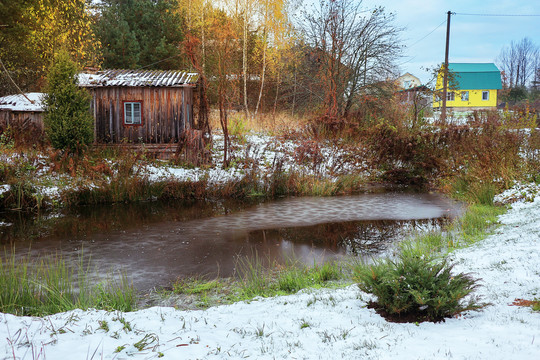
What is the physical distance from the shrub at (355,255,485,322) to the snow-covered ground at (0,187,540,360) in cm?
12

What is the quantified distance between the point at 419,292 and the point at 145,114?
15.8 metres

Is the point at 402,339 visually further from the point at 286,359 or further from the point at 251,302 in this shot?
the point at 251,302

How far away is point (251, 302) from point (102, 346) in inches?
71.7

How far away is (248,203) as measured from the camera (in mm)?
12820

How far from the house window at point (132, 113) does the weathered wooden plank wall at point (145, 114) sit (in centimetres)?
14

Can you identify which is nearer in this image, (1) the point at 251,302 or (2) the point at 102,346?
(2) the point at 102,346

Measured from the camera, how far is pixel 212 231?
9336 mm

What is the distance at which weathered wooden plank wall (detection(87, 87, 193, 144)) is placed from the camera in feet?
57.5

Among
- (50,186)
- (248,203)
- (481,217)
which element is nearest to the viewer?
(481,217)

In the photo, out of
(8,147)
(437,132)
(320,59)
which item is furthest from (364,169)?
(8,147)

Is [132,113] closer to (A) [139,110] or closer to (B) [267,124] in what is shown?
(A) [139,110]

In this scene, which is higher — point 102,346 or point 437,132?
point 437,132

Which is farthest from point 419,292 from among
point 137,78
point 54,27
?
point 54,27

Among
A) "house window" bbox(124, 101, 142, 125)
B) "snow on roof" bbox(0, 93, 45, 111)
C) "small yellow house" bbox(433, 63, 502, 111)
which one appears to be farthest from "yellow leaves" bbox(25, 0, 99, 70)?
"small yellow house" bbox(433, 63, 502, 111)
